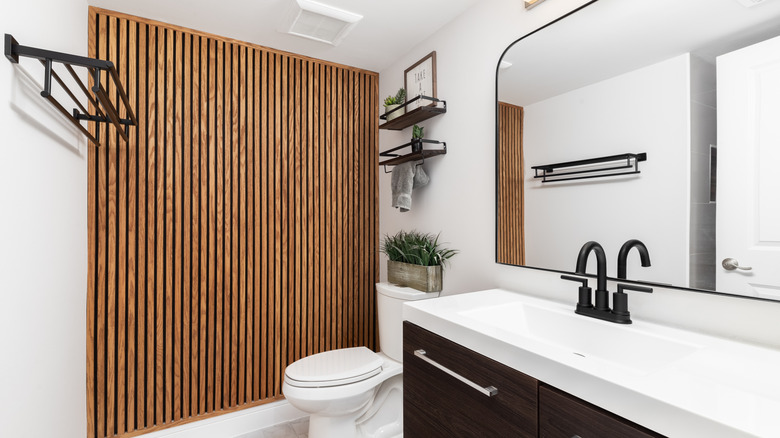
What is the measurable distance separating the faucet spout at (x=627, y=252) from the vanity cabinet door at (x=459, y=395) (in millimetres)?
557

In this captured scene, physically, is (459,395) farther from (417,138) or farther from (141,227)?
(141,227)

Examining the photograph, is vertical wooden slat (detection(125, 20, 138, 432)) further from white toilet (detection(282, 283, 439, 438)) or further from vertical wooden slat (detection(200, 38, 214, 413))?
white toilet (detection(282, 283, 439, 438))

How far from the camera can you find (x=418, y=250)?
2016mm

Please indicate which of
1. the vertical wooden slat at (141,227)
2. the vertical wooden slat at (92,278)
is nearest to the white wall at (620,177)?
the vertical wooden slat at (141,227)

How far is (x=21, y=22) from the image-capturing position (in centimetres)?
99

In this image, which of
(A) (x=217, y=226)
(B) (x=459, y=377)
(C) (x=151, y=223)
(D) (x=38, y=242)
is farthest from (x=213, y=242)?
(B) (x=459, y=377)

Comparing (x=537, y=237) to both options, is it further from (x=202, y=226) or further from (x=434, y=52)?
(x=202, y=226)

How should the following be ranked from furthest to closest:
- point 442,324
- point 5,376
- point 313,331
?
point 313,331
point 442,324
point 5,376

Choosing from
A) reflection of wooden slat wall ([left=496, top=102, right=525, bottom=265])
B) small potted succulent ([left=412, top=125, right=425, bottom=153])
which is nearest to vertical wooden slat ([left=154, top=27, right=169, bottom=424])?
small potted succulent ([left=412, top=125, right=425, bottom=153])

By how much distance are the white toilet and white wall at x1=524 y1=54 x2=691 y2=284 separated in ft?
2.58

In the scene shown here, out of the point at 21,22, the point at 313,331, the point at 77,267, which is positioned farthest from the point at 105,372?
the point at 21,22

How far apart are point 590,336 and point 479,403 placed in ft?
1.40

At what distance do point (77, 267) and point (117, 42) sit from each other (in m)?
1.17

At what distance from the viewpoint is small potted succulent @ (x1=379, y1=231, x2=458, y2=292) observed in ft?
6.28
